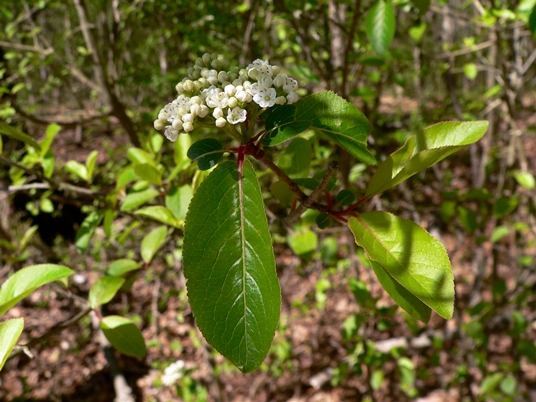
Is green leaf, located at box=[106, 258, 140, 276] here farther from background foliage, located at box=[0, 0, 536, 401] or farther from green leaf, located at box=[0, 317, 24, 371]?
green leaf, located at box=[0, 317, 24, 371]

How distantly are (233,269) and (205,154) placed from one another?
11.6 inches

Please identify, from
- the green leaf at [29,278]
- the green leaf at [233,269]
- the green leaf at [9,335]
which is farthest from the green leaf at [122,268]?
the green leaf at [233,269]

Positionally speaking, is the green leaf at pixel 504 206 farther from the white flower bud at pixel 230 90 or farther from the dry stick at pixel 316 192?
the white flower bud at pixel 230 90

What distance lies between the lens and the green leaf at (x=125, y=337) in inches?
51.7

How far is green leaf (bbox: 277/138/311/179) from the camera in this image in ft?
4.34

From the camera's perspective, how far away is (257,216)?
0.83 meters

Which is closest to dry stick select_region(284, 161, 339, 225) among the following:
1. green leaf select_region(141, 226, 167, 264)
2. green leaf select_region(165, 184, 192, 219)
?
green leaf select_region(165, 184, 192, 219)

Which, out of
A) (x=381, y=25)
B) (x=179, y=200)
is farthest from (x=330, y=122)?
(x=381, y=25)

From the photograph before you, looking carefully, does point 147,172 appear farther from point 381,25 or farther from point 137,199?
point 381,25

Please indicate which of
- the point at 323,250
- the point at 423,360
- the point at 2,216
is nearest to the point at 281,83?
the point at 323,250

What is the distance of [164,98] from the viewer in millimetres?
4785

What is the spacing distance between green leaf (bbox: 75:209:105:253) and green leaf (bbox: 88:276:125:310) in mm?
444

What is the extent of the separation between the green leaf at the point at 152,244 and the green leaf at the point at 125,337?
28 centimetres

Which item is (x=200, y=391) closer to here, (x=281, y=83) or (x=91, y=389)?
(x=91, y=389)
